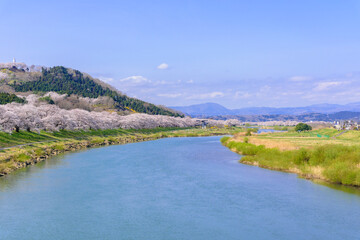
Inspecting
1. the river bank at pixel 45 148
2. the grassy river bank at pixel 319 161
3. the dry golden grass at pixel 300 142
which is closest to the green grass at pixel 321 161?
the grassy river bank at pixel 319 161

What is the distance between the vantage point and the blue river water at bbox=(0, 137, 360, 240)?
23625 mm

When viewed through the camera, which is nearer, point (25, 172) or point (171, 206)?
point (171, 206)

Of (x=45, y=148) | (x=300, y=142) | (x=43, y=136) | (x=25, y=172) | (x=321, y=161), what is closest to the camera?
(x=321, y=161)

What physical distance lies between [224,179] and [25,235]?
2455 centimetres

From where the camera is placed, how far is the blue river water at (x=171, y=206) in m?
23.6

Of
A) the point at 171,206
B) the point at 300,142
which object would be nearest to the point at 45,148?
the point at 171,206

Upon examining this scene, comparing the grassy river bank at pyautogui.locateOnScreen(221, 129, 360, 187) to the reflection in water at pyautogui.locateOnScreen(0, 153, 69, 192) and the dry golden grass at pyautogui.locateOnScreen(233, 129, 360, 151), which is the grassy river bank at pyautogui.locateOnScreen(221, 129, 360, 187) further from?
the reflection in water at pyautogui.locateOnScreen(0, 153, 69, 192)

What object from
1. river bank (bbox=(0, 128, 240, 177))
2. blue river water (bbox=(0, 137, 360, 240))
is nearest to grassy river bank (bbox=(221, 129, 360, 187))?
blue river water (bbox=(0, 137, 360, 240))

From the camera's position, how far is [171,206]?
2945 centimetres

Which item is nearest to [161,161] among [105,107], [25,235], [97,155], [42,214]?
[97,155]

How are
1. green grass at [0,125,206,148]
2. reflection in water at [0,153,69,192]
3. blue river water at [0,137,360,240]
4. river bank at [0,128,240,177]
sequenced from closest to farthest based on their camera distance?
blue river water at [0,137,360,240]
reflection in water at [0,153,69,192]
river bank at [0,128,240,177]
green grass at [0,125,206,148]

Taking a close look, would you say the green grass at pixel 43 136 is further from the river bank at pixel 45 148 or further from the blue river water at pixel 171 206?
the blue river water at pixel 171 206

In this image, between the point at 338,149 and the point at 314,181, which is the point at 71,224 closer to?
the point at 314,181

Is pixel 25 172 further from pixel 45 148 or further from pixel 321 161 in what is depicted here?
pixel 321 161
